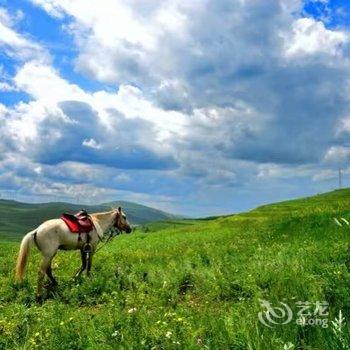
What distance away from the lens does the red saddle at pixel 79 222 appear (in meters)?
20.5

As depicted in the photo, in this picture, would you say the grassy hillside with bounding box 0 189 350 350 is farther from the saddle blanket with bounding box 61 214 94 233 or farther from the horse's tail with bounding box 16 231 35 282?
the saddle blanket with bounding box 61 214 94 233

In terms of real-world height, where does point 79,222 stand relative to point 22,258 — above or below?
above

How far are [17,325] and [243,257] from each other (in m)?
11.1

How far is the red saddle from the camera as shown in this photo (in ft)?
67.4

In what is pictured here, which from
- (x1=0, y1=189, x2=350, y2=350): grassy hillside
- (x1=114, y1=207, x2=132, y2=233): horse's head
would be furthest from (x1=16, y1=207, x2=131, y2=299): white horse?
(x1=114, y1=207, x2=132, y2=233): horse's head

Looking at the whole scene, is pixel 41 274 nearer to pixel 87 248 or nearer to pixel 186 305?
pixel 87 248

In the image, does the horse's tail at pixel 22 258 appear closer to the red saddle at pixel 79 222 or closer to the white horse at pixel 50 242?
the white horse at pixel 50 242

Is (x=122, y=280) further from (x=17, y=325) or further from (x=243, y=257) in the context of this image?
(x=17, y=325)

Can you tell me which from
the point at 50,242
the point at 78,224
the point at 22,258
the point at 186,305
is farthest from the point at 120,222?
the point at 186,305

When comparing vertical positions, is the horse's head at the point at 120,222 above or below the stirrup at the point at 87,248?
above

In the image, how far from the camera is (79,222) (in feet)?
69.0

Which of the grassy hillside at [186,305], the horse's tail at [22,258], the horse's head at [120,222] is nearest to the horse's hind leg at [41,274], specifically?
the grassy hillside at [186,305]

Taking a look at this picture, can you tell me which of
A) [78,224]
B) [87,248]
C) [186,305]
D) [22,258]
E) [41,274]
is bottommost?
[186,305]

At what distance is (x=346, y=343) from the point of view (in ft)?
20.3
